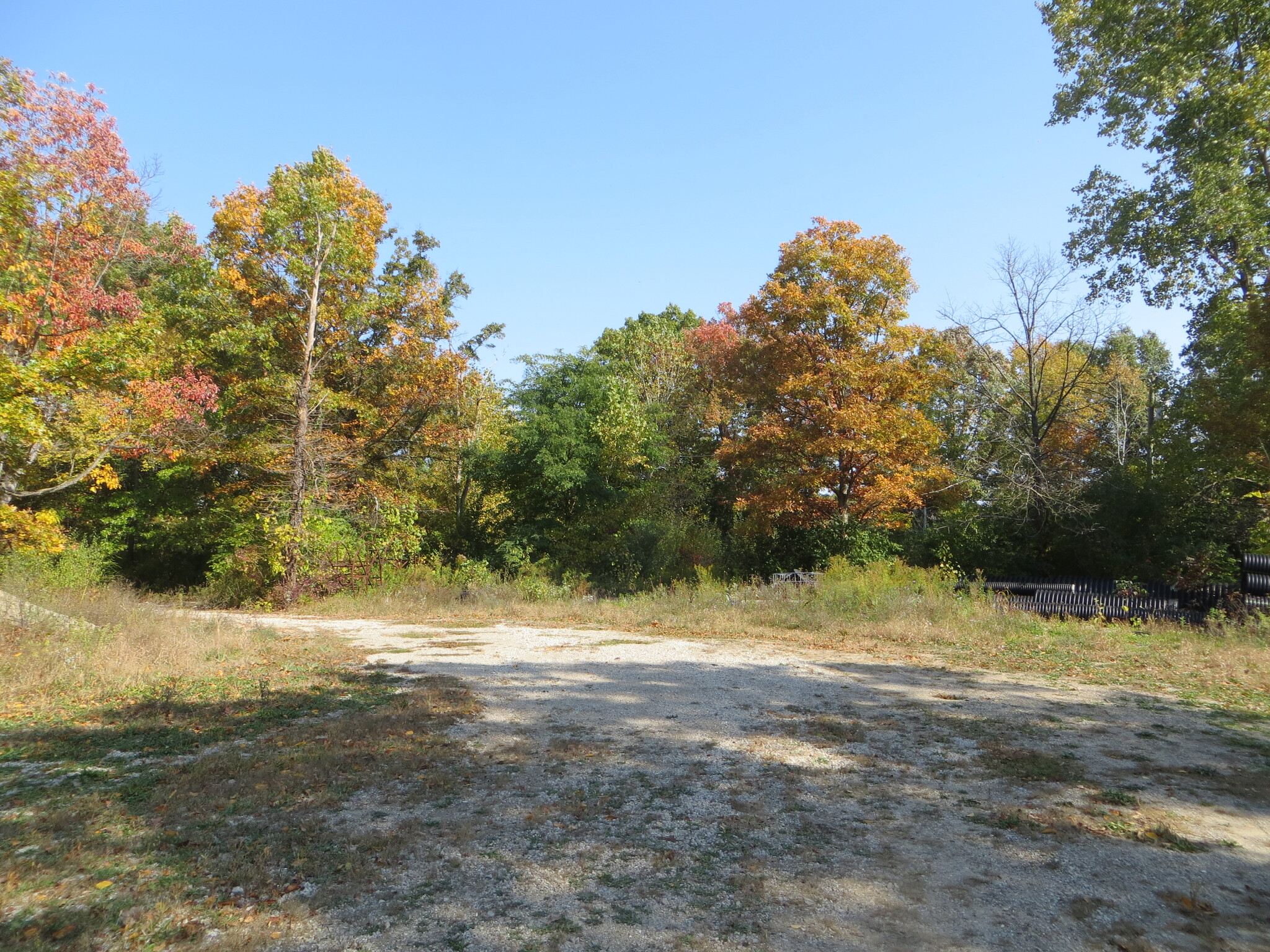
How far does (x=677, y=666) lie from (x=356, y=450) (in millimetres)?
16568

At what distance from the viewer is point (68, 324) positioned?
12.8 metres

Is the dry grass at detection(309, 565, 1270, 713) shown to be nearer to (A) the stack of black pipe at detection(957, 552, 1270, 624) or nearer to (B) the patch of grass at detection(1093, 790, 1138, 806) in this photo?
(A) the stack of black pipe at detection(957, 552, 1270, 624)

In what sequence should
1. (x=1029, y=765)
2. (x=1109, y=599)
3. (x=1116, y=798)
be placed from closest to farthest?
(x=1116, y=798)
(x=1029, y=765)
(x=1109, y=599)

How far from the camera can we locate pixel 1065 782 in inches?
207

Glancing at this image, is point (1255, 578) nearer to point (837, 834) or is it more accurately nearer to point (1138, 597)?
point (1138, 597)

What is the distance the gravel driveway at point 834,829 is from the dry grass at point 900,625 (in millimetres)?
1824

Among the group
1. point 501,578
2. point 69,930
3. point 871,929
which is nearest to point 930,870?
point 871,929

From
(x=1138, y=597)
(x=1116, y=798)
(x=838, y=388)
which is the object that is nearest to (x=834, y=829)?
(x=1116, y=798)

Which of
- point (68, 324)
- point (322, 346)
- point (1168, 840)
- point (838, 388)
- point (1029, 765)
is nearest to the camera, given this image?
point (1168, 840)

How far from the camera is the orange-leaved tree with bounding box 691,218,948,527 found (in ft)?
62.9

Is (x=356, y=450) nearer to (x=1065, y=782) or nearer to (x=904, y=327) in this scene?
(x=904, y=327)

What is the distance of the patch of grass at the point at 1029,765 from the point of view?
A: 5.37 metres

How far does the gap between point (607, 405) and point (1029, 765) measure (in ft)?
64.3

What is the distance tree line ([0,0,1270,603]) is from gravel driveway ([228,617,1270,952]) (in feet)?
32.4
